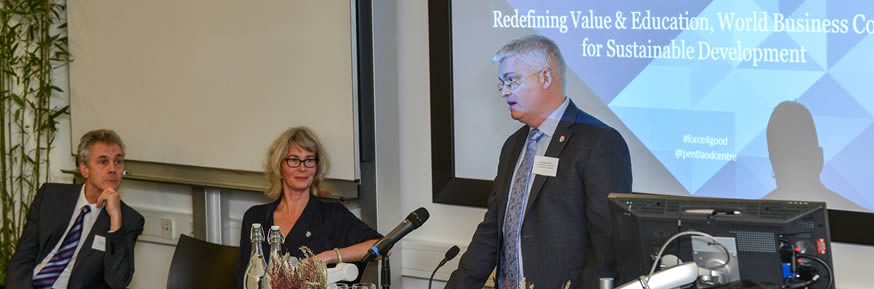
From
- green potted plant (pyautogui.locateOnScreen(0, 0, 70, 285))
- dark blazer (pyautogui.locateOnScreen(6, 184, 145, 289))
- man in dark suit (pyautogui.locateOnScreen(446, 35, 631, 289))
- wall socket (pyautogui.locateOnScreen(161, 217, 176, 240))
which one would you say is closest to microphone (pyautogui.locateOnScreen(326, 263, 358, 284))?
man in dark suit (pyautogui.locateOnScreen(446, 35, 631, 289))

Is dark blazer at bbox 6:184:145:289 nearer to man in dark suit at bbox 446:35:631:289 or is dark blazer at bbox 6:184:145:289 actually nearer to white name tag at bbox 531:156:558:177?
man in dark suit at bbox 446:35:631:289

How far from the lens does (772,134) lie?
3.37m

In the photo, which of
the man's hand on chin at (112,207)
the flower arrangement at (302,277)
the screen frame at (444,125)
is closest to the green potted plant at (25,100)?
the man's hand on chin at (112,207)

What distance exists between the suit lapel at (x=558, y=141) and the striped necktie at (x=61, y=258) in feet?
7.86

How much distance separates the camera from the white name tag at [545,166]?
3139mm

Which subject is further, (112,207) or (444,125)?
(112,207)

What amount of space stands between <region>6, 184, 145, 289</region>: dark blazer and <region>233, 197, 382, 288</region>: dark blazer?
59 centimetres

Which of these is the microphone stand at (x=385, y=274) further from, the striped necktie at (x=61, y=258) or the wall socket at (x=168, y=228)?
the wall socket at (x=168, y=228)

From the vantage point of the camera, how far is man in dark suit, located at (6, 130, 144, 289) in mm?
4441

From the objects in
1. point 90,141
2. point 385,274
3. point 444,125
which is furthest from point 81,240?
point 385,274

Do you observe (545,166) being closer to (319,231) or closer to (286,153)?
(319,231)

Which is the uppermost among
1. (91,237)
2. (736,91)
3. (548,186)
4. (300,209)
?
(736,91)

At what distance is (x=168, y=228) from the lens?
531 cm

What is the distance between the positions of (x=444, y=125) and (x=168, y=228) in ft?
6.42
